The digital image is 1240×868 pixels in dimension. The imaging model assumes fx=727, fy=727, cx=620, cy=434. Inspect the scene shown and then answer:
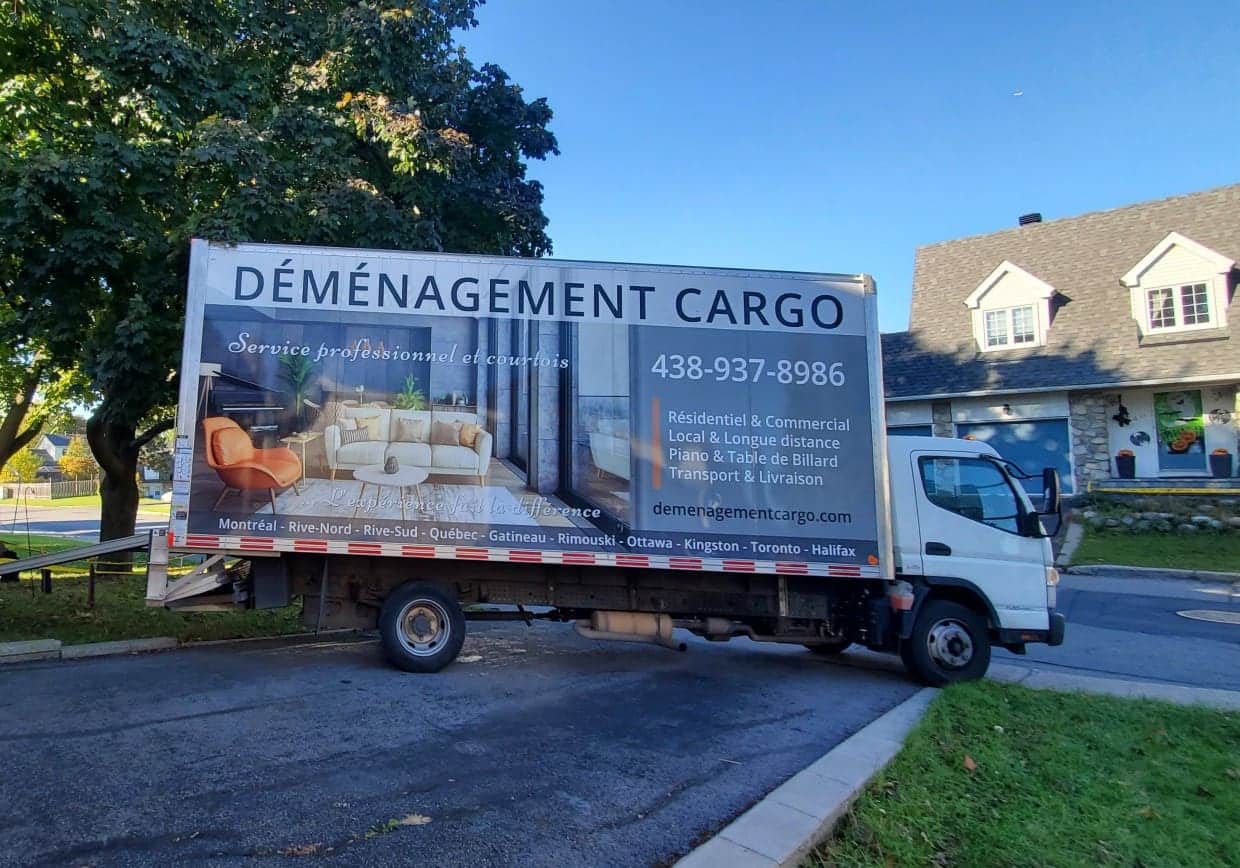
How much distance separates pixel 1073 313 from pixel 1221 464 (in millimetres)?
5511

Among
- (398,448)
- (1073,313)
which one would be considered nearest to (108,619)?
(398,448)

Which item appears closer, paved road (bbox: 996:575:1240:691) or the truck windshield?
Answer: the truck windshield

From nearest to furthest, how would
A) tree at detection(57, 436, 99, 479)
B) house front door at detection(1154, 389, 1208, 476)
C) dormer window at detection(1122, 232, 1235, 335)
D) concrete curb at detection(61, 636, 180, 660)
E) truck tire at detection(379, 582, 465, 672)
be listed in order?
truck tire at detection(379, 582, 465, 672), concrete curb at detection(61, 636, 180, 660), house front door at detection(1154, 389, 1208, 476), dormer window at detection(1122, 232, 1235, 335), tree at detection(57, 436, 99, 479)

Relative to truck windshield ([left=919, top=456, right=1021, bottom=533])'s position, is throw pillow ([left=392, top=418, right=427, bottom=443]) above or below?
above

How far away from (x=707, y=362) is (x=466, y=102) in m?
7.49

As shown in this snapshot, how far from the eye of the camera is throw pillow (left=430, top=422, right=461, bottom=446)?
6672 millimetres

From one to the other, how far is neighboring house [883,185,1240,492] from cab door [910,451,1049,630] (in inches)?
579

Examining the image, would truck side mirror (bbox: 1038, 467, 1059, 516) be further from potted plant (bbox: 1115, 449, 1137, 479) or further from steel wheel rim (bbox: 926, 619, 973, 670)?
potted plant (bbox: 1115, 449, 1137, 479)

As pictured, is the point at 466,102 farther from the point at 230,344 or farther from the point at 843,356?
the point at 843,356

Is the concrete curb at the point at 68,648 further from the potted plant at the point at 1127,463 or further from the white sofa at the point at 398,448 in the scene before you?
the potted plant at the point at 1127,463

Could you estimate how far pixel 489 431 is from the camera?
6.71m

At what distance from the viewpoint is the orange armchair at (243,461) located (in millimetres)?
6625

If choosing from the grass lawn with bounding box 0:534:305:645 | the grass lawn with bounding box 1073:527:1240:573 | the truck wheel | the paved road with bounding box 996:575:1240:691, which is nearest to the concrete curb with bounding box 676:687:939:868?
the truck wheel

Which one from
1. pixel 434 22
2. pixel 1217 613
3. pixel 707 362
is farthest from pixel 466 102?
pixel 1217 613
